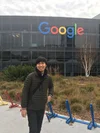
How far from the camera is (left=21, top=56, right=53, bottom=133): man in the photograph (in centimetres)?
388

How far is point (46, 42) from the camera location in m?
35.2

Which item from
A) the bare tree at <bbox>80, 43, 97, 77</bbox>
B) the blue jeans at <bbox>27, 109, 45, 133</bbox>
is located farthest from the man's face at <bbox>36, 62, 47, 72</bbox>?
the bare tree at <bbox>80, 43, 97, 77</bbox>

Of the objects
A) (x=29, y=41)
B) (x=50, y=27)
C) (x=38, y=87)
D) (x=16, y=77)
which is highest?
(x=50, y=27)

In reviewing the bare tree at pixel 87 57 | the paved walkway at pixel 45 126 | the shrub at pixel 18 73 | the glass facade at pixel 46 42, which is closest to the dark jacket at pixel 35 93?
the paved walkway at pixel 45 126

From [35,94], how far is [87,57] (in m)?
30.2

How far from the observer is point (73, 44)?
35500 mm

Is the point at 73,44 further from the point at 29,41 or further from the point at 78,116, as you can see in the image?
the point at 78,116

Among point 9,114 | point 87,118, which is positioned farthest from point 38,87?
point 9,114

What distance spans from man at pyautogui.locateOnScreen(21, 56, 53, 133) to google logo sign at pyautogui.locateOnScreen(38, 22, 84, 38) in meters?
31.6

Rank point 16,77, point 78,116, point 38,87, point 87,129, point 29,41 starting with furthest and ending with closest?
point 29,41 → point 16,77 → point 78,116 → point 87,129 → point 38,87

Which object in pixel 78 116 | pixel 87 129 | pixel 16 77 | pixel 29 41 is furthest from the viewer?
pixel 29 41

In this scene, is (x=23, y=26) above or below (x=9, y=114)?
above

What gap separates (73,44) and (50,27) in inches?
176

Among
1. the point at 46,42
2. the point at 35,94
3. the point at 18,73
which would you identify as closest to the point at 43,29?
the point at 46,42
